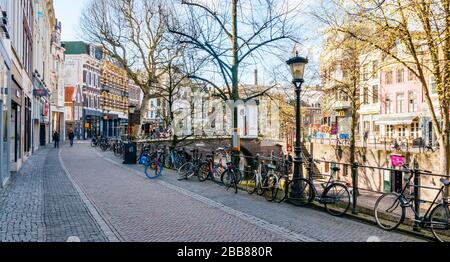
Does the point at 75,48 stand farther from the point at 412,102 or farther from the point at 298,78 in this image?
the point at 298,78

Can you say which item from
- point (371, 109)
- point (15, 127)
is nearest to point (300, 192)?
point (15, 127)

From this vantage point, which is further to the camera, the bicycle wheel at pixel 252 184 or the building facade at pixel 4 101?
the building facade at pixel 4 101

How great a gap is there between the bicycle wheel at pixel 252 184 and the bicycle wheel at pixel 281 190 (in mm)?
795

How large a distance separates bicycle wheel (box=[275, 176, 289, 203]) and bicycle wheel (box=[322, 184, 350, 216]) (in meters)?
1.32

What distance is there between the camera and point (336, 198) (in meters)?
9.05

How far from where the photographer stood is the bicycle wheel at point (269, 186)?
34.7 ft

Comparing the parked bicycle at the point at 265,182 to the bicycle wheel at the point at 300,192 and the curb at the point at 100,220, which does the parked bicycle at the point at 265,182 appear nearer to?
the bicycle wheel at the point at 300,192

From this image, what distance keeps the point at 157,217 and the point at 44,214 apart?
2.33 m

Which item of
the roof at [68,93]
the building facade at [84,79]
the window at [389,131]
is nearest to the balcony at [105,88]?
the building facade at [84,79]

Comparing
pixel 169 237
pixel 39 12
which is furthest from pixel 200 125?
pixel 169 237

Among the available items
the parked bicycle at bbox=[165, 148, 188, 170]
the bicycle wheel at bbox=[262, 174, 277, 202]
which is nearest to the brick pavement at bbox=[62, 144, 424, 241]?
the bicycle wheel at bbox=[262, 174, 277, 202]

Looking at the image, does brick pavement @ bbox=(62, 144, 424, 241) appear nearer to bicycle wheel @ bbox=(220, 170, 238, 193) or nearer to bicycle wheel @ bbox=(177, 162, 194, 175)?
bicycle wheel @ bbox=(220, 170, 238, 193)

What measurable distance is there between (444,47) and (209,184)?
8.00 metres

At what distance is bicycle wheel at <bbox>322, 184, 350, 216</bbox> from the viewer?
28.9 ft
